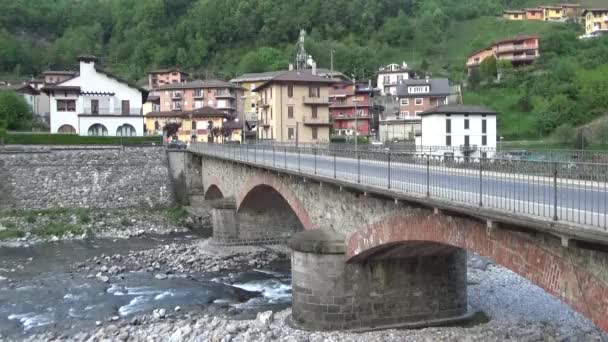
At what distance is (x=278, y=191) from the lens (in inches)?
1170

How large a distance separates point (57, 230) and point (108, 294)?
18.6 meters

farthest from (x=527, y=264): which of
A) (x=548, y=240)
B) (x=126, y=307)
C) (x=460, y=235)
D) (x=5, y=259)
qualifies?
(x=5, y=259)

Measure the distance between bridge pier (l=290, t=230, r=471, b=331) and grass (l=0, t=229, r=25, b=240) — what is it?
29590mm

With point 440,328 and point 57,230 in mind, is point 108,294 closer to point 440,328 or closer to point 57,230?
point 440,328

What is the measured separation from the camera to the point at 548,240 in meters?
11.6

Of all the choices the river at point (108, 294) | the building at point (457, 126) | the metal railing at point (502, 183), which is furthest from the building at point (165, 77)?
the metal railing at point (502, 183)

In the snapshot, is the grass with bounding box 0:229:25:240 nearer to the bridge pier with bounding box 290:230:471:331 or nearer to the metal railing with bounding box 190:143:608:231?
the metal railing with bounding box 190:143:608:231

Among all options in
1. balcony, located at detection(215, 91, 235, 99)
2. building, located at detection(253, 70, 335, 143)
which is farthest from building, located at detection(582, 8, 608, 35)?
building, located at detection(253, 70, 335, 143)

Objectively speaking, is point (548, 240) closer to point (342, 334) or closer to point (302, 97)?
point (342, 334)

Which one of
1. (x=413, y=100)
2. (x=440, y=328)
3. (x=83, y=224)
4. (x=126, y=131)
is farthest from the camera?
(x=413, y=100)

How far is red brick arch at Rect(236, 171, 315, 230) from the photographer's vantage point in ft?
84.1

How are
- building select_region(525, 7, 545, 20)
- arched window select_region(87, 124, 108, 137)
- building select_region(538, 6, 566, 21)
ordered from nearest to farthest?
arched window select_region(87, 124, 108, 137)
building select_region(538, 6, 566, 21)
building select_region(525, 7, 545, 20)

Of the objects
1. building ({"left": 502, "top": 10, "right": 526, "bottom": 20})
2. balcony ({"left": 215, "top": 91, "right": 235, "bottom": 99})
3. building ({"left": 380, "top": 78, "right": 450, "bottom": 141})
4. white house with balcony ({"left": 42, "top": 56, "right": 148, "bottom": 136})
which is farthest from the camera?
building ({"left": 502, "top": 10, "right": 526, "bottom": 20})

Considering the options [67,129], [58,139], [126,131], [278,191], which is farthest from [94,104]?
[278,191]
